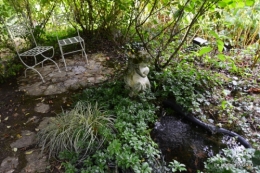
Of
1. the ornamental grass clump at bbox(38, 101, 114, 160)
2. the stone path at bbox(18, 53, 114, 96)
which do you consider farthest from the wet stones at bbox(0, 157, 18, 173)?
the stone path at bbox(18, 53, 114, 96)

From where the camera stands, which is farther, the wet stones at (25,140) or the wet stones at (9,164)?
the wet stones at (25,140)

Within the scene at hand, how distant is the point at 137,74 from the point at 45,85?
1.46 metres

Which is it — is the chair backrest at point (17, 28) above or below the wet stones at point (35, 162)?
above

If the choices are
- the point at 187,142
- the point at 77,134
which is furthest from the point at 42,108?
the point at 187,142

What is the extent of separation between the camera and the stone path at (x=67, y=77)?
2887mm

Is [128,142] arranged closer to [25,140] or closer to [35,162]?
[35,162]

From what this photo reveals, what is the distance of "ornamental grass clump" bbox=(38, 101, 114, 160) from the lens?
1792 millimetres

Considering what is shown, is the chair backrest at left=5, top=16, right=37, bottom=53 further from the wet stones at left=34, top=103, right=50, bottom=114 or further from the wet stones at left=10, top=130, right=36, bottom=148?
the wet stones at left=10, top=130, right=36, bottom=148

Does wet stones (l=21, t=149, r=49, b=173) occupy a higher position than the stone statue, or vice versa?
the stone statue

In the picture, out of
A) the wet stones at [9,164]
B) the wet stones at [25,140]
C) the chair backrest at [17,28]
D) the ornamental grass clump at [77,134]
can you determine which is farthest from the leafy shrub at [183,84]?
the chair backrest at [17,28]

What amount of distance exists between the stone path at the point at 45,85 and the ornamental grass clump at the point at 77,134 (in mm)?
125

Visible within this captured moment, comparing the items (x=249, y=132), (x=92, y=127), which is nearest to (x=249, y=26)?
(x=249, y=132)

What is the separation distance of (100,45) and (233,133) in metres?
3.02

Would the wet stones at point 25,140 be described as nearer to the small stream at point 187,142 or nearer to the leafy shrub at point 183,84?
the small stream at point 187,142
